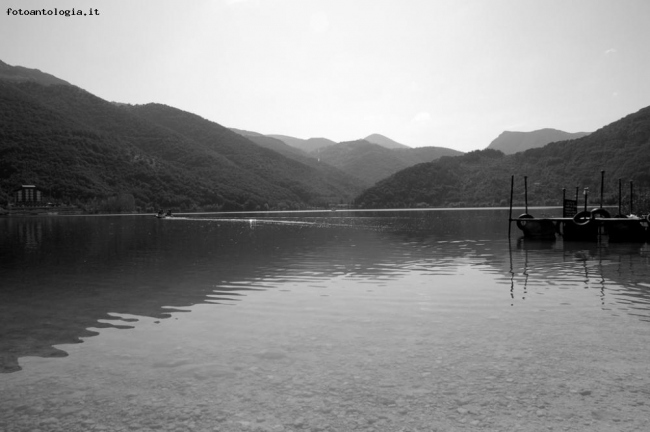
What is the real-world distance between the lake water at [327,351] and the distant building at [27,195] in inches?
4852

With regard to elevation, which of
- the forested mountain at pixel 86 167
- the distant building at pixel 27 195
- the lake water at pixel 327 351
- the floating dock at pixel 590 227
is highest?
the forested mountain at pixel 86 167

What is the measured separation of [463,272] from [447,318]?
1024cm

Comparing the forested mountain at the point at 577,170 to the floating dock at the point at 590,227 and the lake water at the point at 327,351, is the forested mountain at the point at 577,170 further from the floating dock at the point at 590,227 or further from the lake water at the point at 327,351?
the lake water at the point at 327,351

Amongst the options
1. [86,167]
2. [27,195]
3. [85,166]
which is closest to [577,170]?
[86,167]

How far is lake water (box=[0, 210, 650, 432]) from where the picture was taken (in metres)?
7.36

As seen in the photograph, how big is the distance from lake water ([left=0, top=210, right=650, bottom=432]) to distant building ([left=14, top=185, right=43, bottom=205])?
404 feet

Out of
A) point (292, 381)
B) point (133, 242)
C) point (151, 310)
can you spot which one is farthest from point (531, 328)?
point (133, 242)

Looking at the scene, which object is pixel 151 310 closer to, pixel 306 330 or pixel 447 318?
pixel 306 330

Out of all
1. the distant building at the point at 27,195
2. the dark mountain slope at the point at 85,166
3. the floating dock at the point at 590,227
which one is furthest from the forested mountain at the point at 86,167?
the floating dock at the point at 590,227

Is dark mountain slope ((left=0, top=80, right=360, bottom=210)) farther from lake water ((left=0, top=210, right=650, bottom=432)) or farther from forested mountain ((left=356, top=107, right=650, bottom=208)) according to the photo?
lake water ((left=0, top=210, right=650, bottom=432))

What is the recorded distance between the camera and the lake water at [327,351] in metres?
7.36

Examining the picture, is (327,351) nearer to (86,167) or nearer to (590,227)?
(590,227)

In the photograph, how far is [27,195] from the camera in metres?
130

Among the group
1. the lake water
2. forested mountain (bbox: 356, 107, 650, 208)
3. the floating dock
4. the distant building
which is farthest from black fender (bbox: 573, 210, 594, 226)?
the distant building
